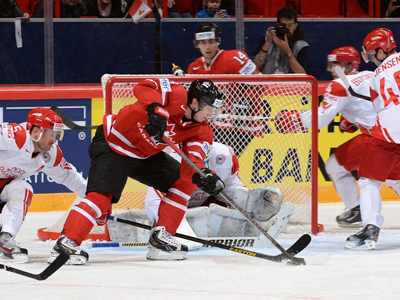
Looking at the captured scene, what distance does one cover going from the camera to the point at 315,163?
17.2 ft

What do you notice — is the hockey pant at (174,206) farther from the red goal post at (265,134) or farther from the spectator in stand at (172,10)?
the spectator in stand at (172,10)

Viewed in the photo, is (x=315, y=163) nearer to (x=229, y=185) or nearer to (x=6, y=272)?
(x=229, y=185)

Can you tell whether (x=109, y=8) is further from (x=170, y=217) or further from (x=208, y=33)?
(x=170, y=217)

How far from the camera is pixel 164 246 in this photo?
4.25 m

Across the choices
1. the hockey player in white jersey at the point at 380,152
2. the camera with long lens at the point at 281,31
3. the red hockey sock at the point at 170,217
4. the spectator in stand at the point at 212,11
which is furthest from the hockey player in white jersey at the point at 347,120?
the red hockey sock at the point at 170,217

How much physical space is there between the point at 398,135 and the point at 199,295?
5.82 feet

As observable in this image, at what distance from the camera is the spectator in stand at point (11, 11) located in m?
6.16

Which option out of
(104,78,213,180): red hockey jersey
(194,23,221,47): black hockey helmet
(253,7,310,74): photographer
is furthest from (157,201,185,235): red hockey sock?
(253,7,310,74): photographer

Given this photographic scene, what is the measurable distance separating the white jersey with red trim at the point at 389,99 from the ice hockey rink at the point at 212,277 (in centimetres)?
58

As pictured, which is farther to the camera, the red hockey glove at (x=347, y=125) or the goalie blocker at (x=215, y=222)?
the red hockey glove at (x=347, y=125)

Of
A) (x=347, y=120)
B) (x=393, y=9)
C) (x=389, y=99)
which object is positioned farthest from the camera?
(x=393, y=9)

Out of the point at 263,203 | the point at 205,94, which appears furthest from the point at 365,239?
the point at 205,94

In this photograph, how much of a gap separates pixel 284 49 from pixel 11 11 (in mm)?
1860

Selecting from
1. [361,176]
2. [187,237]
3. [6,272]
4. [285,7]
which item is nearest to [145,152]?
[187,237]
